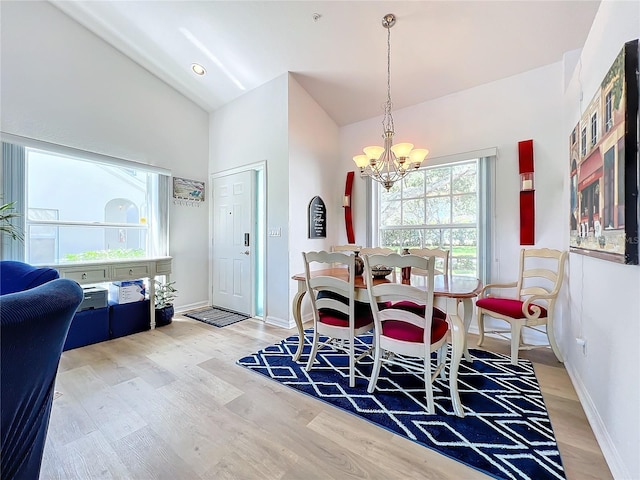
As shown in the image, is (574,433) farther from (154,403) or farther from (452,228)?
(154,403)

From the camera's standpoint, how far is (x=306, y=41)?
284 centimetres

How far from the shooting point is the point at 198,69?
11.4ft

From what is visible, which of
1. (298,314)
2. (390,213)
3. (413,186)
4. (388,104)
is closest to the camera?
(298,314)

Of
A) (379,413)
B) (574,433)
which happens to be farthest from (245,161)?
(574,433)

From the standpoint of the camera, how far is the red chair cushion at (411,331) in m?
1.80

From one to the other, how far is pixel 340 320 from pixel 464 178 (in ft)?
7.91

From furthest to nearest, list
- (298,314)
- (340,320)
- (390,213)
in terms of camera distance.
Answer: (390,213) → (298,314) → (340,320)

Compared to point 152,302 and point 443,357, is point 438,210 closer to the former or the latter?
point 443,357

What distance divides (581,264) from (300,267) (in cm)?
267

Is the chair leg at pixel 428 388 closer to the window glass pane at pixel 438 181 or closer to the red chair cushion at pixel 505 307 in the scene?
the red chair cushion at pixel 505 307

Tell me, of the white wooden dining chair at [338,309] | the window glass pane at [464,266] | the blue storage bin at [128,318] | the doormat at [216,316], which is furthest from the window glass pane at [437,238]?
the blue storage bin at [128,318]

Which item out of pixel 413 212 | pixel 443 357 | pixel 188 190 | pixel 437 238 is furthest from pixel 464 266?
pixel 188 190

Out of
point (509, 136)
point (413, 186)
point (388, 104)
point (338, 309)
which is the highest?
point (388, 104)

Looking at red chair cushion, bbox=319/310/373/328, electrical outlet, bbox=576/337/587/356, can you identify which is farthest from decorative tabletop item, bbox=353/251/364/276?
electrical outlet, bbox=576/337/587/356
